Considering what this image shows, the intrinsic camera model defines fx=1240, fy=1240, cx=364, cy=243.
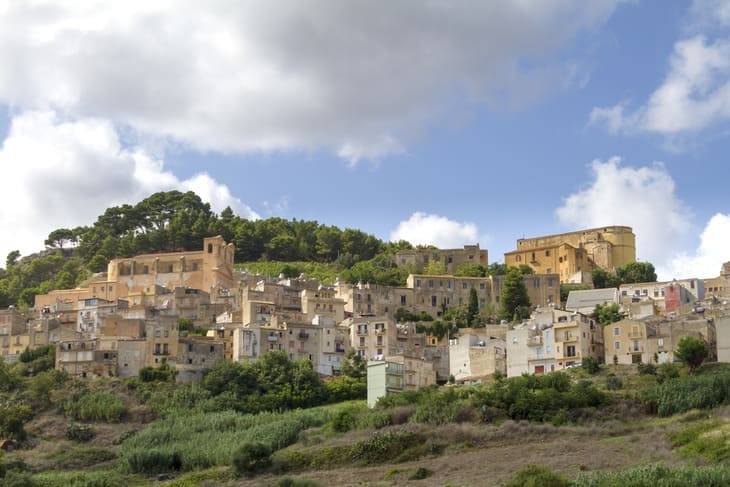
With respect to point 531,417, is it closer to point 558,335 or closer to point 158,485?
point 558,335

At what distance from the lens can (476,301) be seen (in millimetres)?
88125

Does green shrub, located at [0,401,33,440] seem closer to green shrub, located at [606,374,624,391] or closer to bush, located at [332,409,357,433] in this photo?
bush, located at [332,409,357,433]

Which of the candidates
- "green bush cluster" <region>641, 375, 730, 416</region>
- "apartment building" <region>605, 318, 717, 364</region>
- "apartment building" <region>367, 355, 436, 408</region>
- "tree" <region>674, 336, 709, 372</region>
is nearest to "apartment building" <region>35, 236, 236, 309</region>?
"apartment building" <region>367, 355, 436, 408</region>

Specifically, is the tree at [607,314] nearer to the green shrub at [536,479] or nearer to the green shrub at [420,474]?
the green shrub at [420,474]

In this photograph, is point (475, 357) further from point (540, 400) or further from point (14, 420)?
point (14, 420)

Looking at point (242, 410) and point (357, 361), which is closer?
point (242, 410)

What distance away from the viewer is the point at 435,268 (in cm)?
9762

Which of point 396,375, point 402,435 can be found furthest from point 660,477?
point 396,375

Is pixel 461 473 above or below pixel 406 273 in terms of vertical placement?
below

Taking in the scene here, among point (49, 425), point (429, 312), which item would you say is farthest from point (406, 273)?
point (49, 425)

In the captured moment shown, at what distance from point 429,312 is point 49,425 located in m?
30.4

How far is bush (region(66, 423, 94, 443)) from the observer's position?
66812 millimetres

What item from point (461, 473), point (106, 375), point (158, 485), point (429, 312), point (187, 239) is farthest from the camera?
point (187, 239)

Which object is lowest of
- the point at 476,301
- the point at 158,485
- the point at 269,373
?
the point at 158,485
